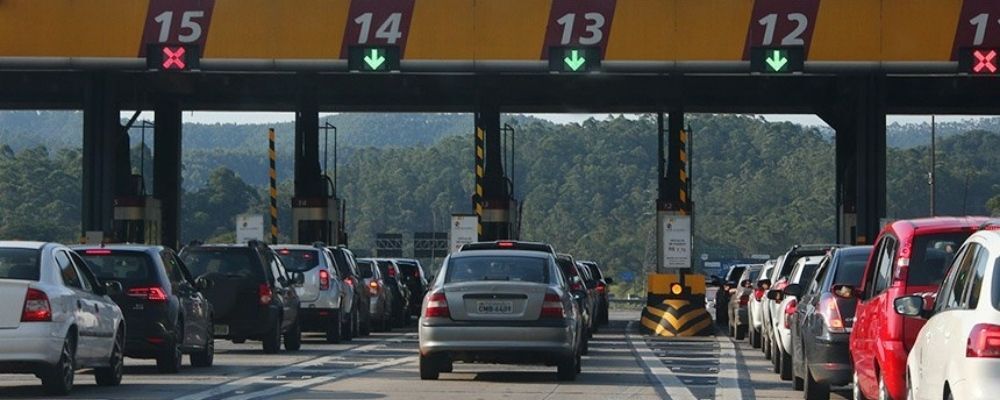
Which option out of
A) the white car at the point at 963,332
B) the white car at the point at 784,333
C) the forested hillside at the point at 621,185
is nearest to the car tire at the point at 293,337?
the white car at the point at 784,333

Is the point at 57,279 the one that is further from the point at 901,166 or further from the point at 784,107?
the point at 901,166

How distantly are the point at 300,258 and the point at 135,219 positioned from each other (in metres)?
12.4

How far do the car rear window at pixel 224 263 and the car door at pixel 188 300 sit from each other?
332 centimetres

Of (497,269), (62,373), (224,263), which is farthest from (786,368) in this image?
(62,373)

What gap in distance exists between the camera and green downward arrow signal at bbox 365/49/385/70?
38.5 metres

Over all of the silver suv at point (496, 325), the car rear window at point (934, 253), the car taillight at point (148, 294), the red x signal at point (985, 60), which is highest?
the red x signal at point (985, 60)

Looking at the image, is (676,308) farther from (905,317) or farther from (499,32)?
(905,317)

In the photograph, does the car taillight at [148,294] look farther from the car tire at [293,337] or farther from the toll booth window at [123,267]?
the car tire at [293,337]

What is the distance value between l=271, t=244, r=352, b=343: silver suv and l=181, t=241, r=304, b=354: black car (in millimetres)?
4704

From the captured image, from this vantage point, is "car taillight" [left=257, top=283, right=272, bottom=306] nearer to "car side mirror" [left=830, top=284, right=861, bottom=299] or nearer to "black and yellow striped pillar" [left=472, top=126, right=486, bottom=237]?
"car side mirror" [left=830, top=284, right=861, bottom=299]

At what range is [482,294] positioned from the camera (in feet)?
71.7

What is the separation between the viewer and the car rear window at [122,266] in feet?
74.3

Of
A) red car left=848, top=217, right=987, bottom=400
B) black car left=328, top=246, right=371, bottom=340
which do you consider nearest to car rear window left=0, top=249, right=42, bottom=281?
red car left=848, top=217, right=987, bottom=400

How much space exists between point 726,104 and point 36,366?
1287 inches
